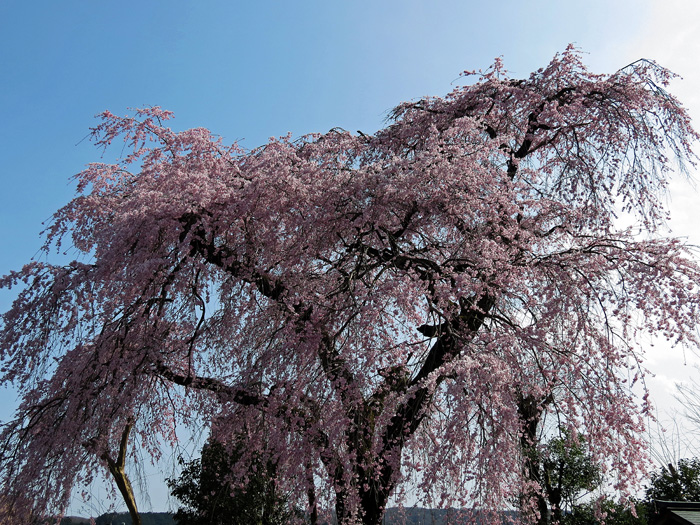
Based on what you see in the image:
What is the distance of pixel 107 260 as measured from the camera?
6.37 m

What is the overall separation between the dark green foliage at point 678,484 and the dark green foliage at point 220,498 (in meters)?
7.34

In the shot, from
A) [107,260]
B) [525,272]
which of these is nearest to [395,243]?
[525,272]

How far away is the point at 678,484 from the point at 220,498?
874 centimetres

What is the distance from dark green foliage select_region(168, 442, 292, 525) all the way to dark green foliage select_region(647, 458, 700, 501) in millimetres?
7340

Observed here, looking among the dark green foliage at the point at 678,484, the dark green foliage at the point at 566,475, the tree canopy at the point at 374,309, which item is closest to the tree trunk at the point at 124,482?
the tree canopy at the point at 374,309

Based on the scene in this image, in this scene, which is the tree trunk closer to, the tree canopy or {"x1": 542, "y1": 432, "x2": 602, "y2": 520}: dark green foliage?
the tree canopy

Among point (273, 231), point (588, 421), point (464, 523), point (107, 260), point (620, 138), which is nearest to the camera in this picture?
point (464, 523)

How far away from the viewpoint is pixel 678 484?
11.4 m

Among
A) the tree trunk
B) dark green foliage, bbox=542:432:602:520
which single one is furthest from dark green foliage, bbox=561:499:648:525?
the tree trunk

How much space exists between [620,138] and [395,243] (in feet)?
11.4

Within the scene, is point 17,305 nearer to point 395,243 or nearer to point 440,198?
point 395,243

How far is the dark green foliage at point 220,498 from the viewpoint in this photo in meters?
10.5

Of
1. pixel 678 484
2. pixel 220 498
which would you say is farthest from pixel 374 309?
pixel 678 484

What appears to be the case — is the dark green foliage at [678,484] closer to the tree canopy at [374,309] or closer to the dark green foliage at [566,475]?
the dark green foliage at [566,475]
